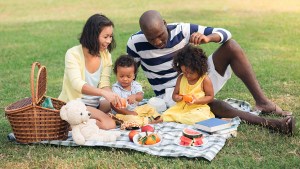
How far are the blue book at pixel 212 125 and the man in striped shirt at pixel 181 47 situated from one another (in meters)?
0.36

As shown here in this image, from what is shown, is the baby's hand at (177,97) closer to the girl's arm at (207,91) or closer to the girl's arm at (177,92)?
the girl's arm at (177,92)

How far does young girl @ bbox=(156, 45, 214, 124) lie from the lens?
485cm

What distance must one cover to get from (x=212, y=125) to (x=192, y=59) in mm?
707

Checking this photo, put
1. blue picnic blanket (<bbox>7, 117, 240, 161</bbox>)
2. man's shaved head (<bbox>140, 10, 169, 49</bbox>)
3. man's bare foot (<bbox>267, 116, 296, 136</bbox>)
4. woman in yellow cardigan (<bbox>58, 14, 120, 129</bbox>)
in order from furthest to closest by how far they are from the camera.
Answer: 1. man's shaved head (<bbox>140, 10, 169, 49</bbox>)
2. woman in yellow cardigan (<bbox>58, 14, 120, 129</bbox>)
3. man's bare foot (<bbox>267, 116, 296, 136</bbox>)
4. blue picnic blanket (<bbox>7, 117, 240, 161</bbox>)

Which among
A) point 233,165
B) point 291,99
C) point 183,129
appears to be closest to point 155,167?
point 233,165

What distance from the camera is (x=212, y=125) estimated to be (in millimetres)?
4484

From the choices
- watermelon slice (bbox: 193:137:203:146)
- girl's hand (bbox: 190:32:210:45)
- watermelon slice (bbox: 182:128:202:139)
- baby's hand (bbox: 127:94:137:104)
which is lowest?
watermelon slice (bbox: 193:137:203:146)

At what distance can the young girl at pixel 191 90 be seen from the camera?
485 centimetres

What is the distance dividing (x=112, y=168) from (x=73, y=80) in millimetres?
1243

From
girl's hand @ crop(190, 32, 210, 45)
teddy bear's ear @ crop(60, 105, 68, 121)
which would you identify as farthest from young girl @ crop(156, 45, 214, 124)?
teddy bear's ear @ crop(60, 105, 68, 121)

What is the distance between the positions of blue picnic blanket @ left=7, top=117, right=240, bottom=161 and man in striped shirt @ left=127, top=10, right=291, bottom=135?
1.64ft

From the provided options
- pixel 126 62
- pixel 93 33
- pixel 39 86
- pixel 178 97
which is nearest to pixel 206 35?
pixel 178 97

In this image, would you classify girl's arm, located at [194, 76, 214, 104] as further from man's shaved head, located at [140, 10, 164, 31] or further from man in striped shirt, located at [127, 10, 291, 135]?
man's shaved head, located at [140, 10, 164, 31]

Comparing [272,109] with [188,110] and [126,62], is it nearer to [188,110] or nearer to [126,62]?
[188,110]
